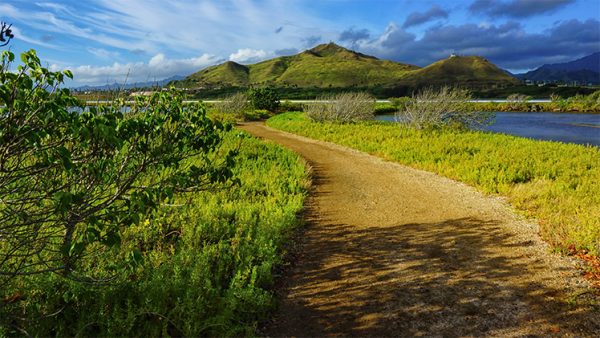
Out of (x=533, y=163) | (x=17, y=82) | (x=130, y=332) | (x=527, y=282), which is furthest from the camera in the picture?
(x=533, y=163)

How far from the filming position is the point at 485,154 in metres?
17.2

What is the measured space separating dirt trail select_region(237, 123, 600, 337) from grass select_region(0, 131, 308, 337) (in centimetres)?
62

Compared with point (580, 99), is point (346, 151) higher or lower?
lower

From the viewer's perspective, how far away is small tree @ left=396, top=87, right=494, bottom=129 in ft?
87.2

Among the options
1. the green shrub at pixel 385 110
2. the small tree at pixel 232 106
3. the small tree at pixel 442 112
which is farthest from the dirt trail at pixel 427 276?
the green shrub at pixel 385 110

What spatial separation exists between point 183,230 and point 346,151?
47.3ft

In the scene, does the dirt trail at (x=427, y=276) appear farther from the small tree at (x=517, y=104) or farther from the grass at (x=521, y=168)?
the small tree at (x=517, y=104)

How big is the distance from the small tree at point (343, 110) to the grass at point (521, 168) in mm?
7909

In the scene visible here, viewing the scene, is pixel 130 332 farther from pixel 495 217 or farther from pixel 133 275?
pixel 495 217

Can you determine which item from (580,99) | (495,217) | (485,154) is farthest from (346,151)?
(580,99)

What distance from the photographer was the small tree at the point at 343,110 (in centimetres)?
3438

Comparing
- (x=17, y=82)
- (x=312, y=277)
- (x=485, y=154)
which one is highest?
(x=17, y=82)

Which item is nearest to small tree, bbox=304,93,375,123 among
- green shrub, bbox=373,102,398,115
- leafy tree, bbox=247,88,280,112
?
leafy tree, bbox=247,88,280,112

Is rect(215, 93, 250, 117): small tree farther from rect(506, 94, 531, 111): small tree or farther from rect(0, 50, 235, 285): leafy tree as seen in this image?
rect(506, 94, 531, 111): small tree
